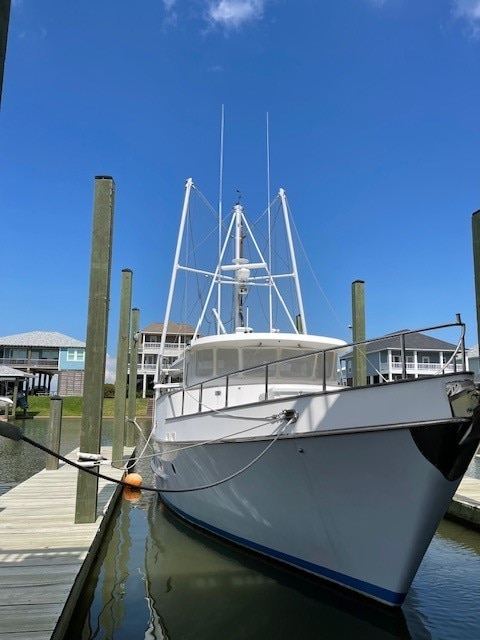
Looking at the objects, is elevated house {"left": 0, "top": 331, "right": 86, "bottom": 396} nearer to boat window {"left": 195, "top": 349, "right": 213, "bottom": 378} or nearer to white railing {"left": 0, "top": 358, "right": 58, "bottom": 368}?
white railing {"left": 0, "top": 358, "right": 58, "bottom": 368}

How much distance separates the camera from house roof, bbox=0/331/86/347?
50562mm

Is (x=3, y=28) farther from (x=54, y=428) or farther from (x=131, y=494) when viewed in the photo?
(x=131, y=494)

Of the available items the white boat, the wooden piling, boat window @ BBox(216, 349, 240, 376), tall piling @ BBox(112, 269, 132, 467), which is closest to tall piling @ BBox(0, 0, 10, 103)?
the white boat

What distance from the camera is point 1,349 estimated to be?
5125 cm

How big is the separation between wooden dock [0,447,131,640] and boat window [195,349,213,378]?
8.48 feet

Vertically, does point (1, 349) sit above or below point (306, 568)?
above

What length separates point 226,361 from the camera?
8469 millimetres

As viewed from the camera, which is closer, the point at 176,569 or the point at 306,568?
the point at 306,568

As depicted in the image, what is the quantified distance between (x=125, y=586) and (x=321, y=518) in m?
2.53

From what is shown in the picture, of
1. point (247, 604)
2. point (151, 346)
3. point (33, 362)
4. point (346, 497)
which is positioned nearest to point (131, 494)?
point (247, 604)

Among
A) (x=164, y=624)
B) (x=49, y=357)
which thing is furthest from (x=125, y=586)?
(x=49, y=357)

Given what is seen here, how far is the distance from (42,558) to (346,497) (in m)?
3.22

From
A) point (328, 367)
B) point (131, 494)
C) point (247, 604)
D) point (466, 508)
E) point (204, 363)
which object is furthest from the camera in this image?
point (131, 494)

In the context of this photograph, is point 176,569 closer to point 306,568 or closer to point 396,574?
point 306,568
